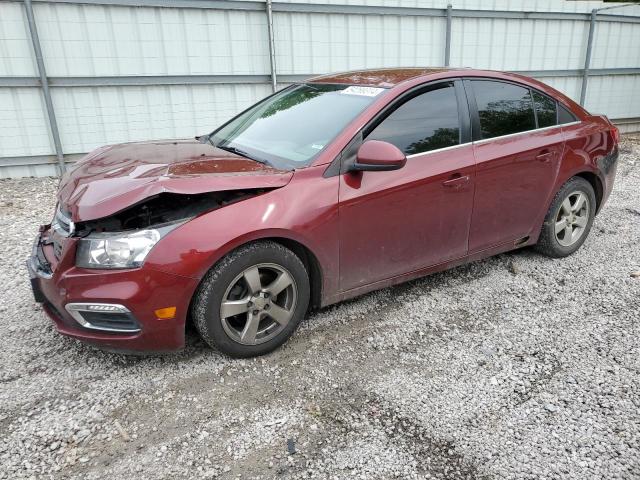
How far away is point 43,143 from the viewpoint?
7.14 meters

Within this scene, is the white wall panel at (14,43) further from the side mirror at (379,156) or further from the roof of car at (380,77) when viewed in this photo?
the side mirror at (379,156)

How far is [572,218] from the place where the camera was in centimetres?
444

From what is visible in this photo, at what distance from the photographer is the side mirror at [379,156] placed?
2.96 meters

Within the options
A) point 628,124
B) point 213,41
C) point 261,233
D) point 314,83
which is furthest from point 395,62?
point 261,233

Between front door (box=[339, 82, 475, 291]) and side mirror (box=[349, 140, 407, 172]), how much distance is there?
0.14 meters

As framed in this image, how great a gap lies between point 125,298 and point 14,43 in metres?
5.88

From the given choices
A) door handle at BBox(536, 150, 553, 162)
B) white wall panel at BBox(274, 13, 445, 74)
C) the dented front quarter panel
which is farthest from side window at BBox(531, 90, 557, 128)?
white wall panel at BBox(274, 13, 445, 74)

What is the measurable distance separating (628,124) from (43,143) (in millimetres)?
12077

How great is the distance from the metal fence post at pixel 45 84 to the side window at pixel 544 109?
6145 millimetres

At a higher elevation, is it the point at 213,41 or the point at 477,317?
the point at 213,41

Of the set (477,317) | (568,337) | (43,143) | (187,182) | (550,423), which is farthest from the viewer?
(43,143)

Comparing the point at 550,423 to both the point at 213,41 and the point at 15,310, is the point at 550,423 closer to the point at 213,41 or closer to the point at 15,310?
the point at 15,310

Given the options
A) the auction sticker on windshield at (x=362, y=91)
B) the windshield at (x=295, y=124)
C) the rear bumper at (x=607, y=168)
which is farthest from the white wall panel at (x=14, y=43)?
the rear bumper at (x=607, y=168)

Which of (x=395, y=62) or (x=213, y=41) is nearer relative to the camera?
(x=213, y=41)
